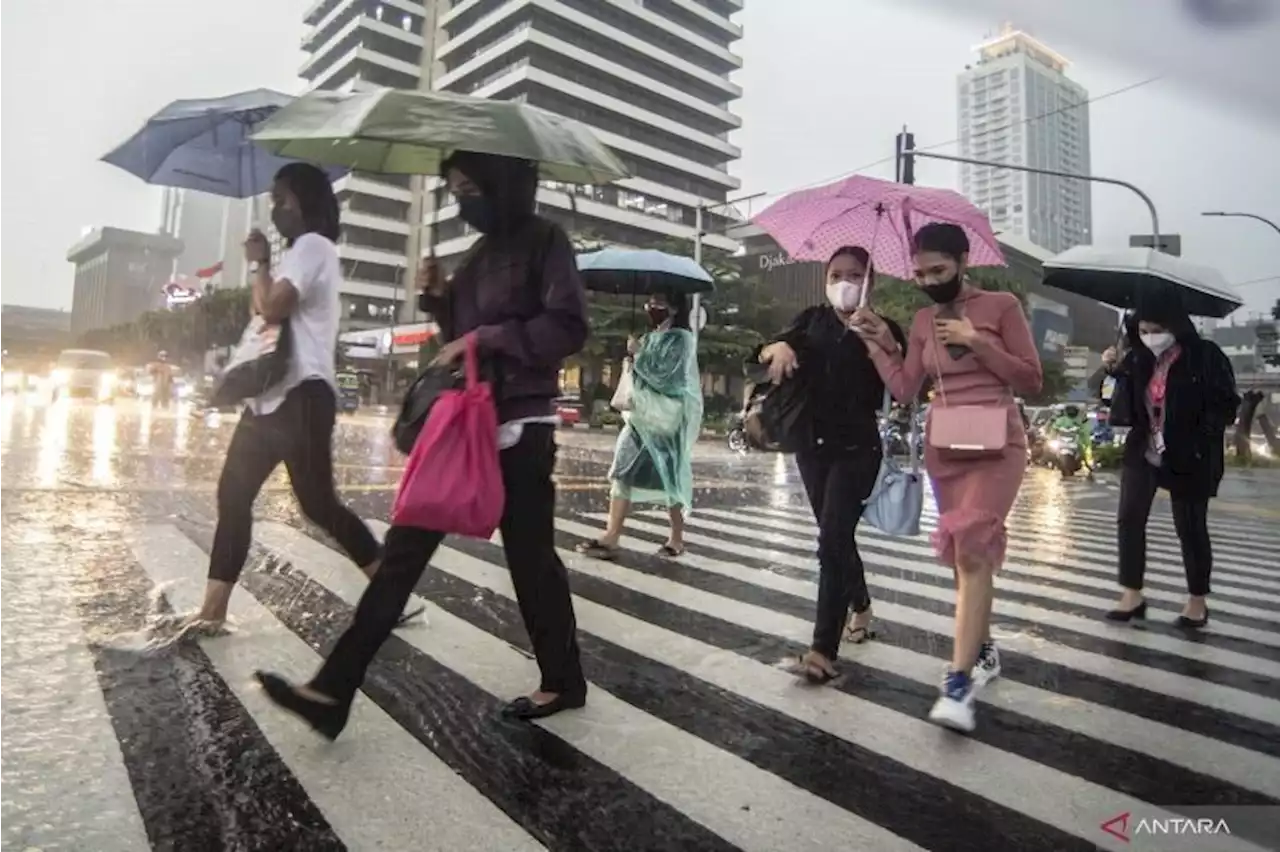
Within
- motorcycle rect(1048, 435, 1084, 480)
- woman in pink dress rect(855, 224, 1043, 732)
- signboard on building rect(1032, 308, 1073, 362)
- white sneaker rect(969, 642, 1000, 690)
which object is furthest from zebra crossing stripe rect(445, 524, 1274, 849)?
signboard on building rect(1032, 308, 1073, 362)

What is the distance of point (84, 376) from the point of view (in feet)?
98.6

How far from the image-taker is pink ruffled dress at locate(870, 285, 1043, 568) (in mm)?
2945

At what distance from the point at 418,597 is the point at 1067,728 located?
2.86 meters

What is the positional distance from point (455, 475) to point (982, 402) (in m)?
1.79

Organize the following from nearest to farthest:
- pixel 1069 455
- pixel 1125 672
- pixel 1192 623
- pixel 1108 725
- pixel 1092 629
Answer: pixel 1108 725, pixel 1125 672, pixel 1092 629, pixel 1192 623, pixel 1069 455

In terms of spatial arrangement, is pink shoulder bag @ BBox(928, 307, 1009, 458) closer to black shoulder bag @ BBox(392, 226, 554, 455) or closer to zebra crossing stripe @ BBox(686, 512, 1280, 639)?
black shoulder bag @ BBox(392, 226, 554, 455)

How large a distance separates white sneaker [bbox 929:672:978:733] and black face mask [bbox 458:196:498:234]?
81.1 inches

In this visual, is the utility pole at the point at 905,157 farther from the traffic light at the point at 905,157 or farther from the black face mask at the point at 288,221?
the black face mask at the point at 288,221

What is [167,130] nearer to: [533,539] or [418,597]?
[418,597]

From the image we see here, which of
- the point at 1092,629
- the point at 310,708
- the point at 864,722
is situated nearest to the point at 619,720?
the point at 864,722

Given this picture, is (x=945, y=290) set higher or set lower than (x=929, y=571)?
higher

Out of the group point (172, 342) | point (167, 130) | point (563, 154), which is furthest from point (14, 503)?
point (172, 342)

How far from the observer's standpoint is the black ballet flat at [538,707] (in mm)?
2746

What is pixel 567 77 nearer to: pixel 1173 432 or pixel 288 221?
pixel 1173 432
